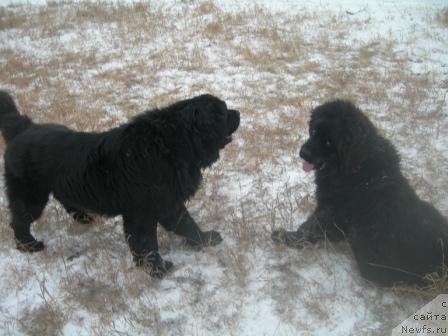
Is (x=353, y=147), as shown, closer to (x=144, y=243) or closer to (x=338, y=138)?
(x=338, y=138)

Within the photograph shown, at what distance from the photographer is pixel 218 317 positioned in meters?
2.95

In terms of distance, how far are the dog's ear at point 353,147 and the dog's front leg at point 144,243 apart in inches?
57.9

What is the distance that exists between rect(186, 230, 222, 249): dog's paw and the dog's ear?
4.08 feet

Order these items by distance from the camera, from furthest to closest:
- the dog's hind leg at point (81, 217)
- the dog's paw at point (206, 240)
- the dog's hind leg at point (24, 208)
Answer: the dog's hind leg at point (81, 217) < the dog's paw at point (206, 240) < the dog's hind leg at point (24, 208)

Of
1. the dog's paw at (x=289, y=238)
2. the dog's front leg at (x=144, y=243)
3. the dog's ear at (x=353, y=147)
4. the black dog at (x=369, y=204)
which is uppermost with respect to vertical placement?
the dog's ear at (x=353, y=147)

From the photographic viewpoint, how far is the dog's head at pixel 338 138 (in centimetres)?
303

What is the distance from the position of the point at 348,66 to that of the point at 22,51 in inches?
237

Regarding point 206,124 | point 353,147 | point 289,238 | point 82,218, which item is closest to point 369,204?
point 353,147

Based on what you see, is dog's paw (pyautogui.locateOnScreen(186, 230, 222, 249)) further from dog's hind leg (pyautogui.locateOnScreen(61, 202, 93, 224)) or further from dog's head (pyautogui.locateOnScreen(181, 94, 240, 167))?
dog's hind leg (pyautogui.locateOnScreen(61, 202, 93, 224))

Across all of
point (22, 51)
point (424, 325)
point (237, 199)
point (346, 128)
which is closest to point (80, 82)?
point (22, 51)

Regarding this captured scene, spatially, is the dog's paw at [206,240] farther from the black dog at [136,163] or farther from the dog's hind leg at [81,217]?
the dog's hind leg at [81,217]

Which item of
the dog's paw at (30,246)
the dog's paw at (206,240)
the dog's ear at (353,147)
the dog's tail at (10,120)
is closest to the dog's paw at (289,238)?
the dog's paw at (206,240)

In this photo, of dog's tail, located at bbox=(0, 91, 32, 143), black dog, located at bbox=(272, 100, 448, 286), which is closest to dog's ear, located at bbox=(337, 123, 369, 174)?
black dog, located at bbox=(272, 100, 448, 286)

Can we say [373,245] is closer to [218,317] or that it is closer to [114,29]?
[218,317]
